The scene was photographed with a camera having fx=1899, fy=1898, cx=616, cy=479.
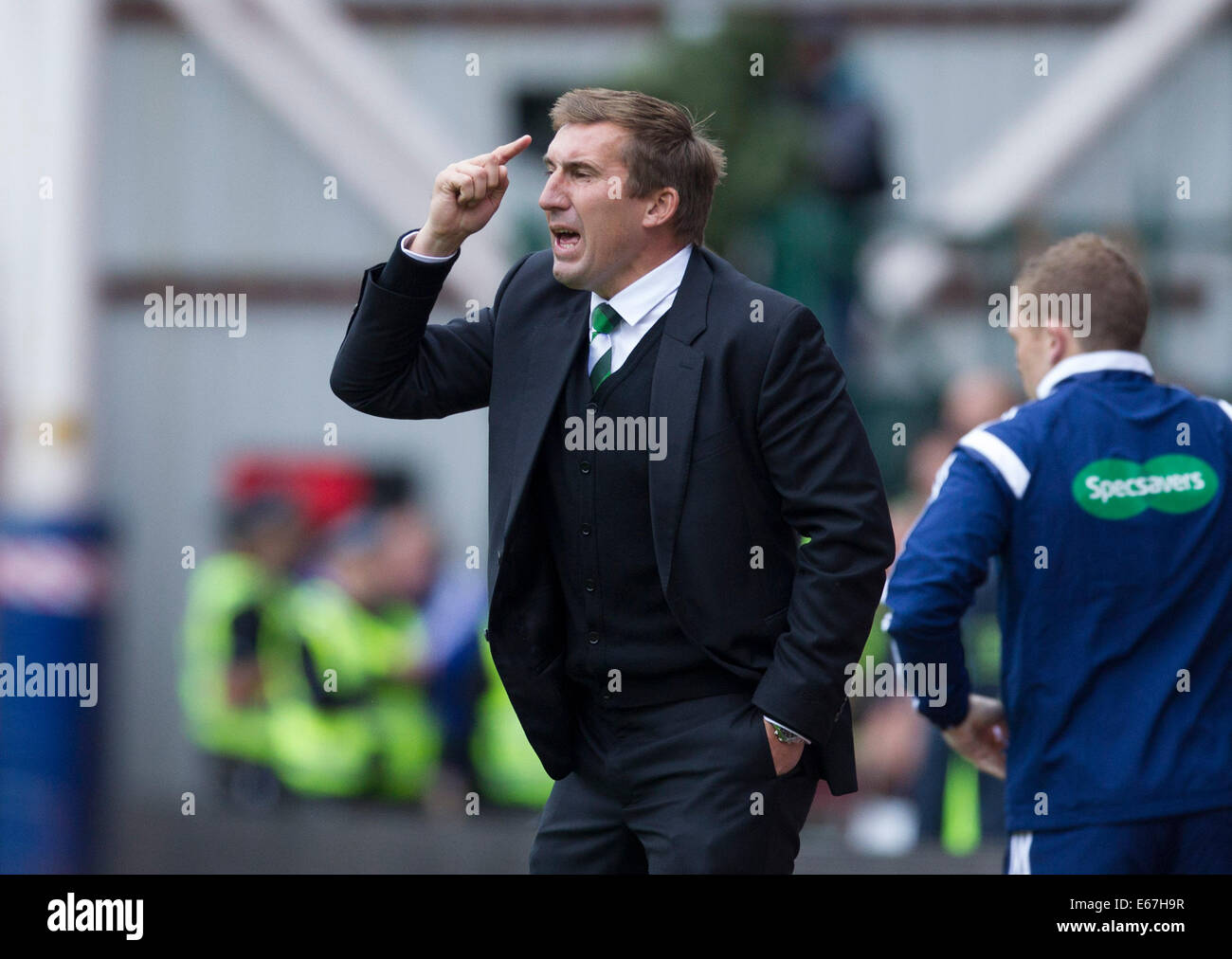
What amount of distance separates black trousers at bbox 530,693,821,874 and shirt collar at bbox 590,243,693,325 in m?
0.76

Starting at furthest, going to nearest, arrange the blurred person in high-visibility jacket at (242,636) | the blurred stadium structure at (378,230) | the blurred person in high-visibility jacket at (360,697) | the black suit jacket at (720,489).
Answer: the blurred person in high-visibility jacket at (242,636)
the blurred person in high-visibility jacket at (360,697)
the blurred stadium structure at (378,230)
the black suit jacket at (720,489)

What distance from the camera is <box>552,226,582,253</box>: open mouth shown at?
3.65 meters

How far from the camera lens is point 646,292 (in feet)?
12.1

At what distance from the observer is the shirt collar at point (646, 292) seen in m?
3.69

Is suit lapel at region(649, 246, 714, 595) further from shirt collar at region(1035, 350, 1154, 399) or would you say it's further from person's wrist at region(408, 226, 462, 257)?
shirt collar at region(1035, 350, 1154, 399)

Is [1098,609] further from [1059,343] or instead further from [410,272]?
[410,272]

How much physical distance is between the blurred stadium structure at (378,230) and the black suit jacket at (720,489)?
4.34 meters

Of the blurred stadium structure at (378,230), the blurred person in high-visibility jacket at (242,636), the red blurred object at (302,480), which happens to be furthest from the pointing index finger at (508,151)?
the red blurred object at (302,480)

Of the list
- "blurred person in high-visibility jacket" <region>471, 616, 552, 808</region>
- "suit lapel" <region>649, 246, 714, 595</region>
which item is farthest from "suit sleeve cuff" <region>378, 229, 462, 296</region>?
"blurred person in high-visibility jacket" <region>471, 616, 552, 808</region>

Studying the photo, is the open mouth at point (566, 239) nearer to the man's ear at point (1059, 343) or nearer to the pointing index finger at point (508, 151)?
the pointing index finger at point (508, 151)

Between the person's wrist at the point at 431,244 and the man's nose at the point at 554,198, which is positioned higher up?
the man's nose at the point at 554,198
